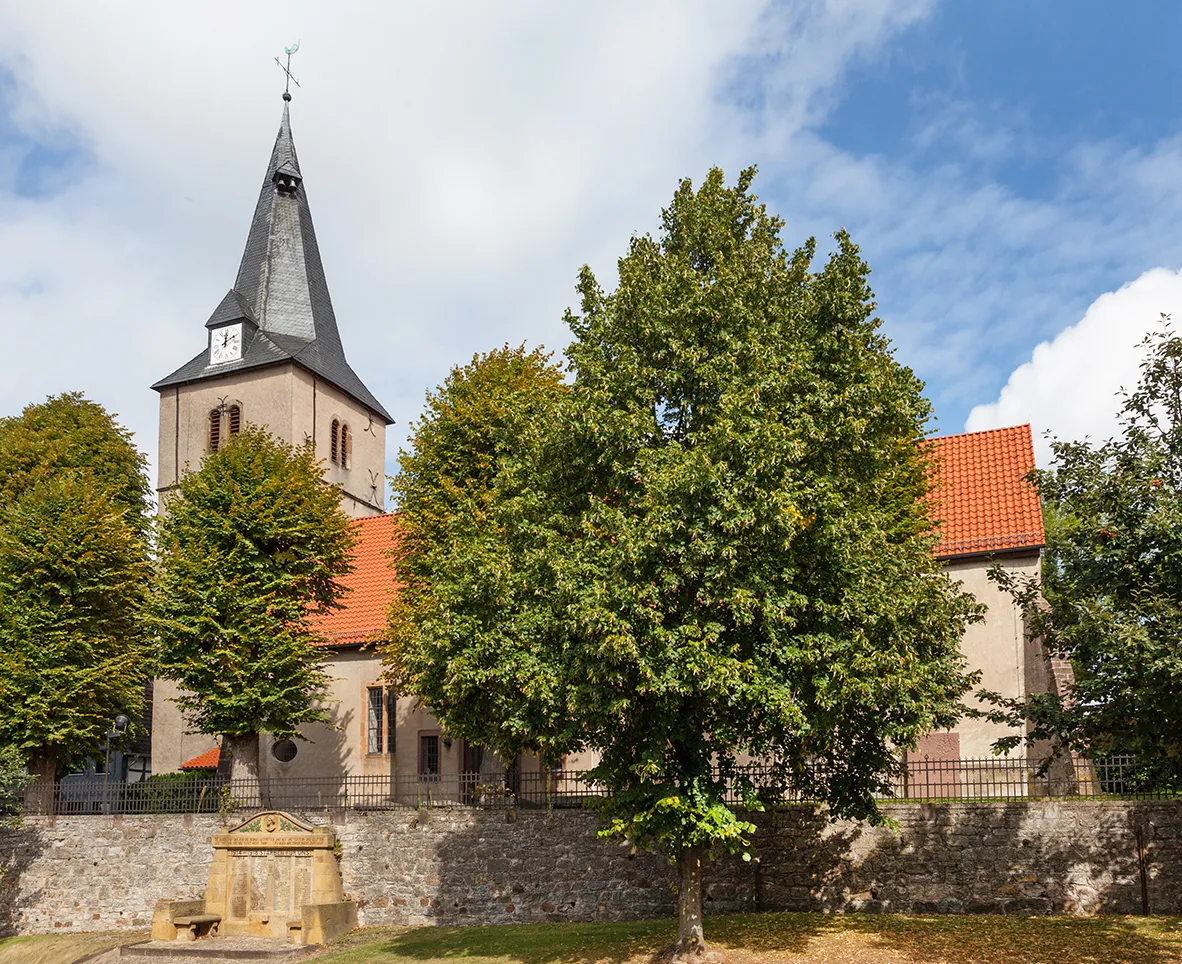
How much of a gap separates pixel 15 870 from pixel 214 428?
20034 millimetres

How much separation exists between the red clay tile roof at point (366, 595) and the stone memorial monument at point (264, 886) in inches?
360

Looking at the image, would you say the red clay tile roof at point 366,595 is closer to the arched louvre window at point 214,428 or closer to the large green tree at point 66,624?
the large green tree at point 66,624

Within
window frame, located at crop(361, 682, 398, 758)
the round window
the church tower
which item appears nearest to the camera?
window frame, located at crop(361, 682, 398, 758)

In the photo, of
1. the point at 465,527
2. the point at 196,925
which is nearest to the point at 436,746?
the point at 196,925

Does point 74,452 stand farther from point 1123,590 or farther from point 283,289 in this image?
point 1123,590

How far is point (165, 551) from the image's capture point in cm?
2817

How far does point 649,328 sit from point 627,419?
1612 millimetres

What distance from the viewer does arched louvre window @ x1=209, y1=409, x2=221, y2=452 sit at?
138ft

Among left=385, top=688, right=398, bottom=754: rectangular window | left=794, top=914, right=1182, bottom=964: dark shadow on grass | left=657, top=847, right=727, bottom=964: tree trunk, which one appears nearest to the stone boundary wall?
left=794, top=914, right=1182, bottom=964: dark shadow on grass

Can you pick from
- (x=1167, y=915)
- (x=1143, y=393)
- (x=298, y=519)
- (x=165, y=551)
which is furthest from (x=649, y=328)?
(x=165, y=551)

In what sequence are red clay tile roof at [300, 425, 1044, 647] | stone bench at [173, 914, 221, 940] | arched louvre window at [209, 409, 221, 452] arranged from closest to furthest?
stone bench at [173, 914, 221, 940] < red clay tile roof at [300, 425, 1044, 647] < arched louvre window at [209, 409, 221, 452]

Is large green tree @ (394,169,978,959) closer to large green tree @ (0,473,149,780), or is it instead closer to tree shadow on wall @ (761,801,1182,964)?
tree shadow on wall @ (761,801,1182,964)

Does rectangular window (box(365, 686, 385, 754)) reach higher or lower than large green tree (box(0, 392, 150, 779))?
lower

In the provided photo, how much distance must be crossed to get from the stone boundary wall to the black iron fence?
49 centimetres
